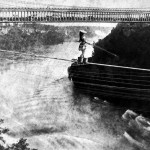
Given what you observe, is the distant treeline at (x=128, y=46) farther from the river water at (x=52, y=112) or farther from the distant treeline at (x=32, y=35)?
the distant treeline at (x=32, y=35)

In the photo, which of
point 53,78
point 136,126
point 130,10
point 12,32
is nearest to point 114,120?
point 136,126

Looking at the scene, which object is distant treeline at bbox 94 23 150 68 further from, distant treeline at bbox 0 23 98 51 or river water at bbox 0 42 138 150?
distant treeline at bbox 0 23 98 51

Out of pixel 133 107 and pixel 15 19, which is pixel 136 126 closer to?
pixel 133 107

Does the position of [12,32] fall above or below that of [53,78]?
above

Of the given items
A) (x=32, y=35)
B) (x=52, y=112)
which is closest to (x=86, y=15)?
(x=32, y=35)

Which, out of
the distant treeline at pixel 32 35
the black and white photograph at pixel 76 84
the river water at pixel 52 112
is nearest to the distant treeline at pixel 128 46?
the black and white photograph at pixel 76 84

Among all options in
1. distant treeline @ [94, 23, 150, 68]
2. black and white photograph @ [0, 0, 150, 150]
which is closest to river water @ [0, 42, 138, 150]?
black and white photograph @ [0, 0, 150, 150]

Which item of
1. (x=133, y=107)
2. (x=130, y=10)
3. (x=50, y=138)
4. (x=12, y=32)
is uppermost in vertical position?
(x=130, y=10)
